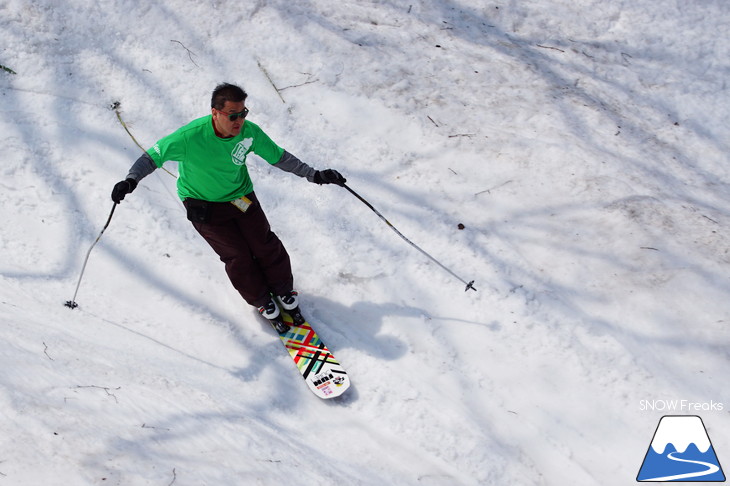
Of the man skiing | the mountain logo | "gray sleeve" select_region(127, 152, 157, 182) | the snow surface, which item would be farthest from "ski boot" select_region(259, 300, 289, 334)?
the mountain logo

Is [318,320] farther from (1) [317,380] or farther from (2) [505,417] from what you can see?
(2) [505,417]

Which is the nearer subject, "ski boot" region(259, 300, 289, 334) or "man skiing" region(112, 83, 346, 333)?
"man skiing" region(112, 83, 346, 333)

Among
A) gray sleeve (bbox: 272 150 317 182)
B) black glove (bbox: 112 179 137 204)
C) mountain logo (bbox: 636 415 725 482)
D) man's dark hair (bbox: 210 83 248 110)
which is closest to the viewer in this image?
man's dark hair (bbox: 210 83 248 110)

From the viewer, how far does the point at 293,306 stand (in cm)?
513

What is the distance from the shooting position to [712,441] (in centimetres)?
430

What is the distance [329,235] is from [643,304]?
2.93 m

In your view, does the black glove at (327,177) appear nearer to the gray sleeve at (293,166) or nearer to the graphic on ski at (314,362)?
the gray sleeve at (293,166)

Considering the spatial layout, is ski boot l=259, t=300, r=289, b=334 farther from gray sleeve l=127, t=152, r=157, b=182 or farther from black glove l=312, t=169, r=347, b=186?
gray sleeve l=127, t=152, r=157, b=182

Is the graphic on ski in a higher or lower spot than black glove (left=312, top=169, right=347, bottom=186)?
lower

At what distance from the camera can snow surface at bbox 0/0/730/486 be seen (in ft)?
13.9

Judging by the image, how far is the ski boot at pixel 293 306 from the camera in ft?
16.8

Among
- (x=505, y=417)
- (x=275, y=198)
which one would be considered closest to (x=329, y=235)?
(x=275, y=198)

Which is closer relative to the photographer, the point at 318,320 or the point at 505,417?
the point at 505,417

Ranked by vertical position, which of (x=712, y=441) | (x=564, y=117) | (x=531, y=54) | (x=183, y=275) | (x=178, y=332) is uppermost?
(x=531, y=54)
